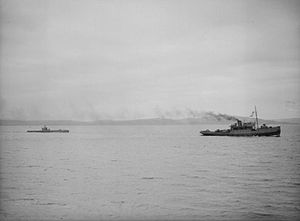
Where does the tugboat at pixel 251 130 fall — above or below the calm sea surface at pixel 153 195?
above

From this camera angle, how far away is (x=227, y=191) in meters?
6.61

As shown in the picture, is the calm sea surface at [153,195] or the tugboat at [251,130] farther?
the tugboat at [251,130]

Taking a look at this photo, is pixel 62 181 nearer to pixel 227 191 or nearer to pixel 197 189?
pixel 197 189

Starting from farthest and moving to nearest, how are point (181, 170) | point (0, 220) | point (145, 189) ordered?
1. point (181, 170)
2. point (145, 189)
3. point (0, 220)

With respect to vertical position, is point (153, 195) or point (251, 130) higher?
point (251, 130)

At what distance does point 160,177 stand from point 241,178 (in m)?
2.18

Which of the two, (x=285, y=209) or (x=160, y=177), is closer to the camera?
(x=285, y=209)

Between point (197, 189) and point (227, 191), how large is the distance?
0.64 meters

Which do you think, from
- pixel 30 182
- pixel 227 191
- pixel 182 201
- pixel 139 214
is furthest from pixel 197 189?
pixel 30 182

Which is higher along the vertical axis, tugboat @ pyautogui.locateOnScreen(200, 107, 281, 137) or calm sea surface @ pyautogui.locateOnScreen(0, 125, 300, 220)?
tugboat @ pyautogui.locateOnScreen(200, 107, 281, 137)

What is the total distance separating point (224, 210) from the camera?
519cm

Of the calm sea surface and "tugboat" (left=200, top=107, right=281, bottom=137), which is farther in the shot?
"tugboat" (left=200, top=107, right=281, bottom=137)

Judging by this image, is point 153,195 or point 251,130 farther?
point 251,130

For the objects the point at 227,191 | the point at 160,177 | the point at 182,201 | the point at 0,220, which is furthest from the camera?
the point at 160,177
